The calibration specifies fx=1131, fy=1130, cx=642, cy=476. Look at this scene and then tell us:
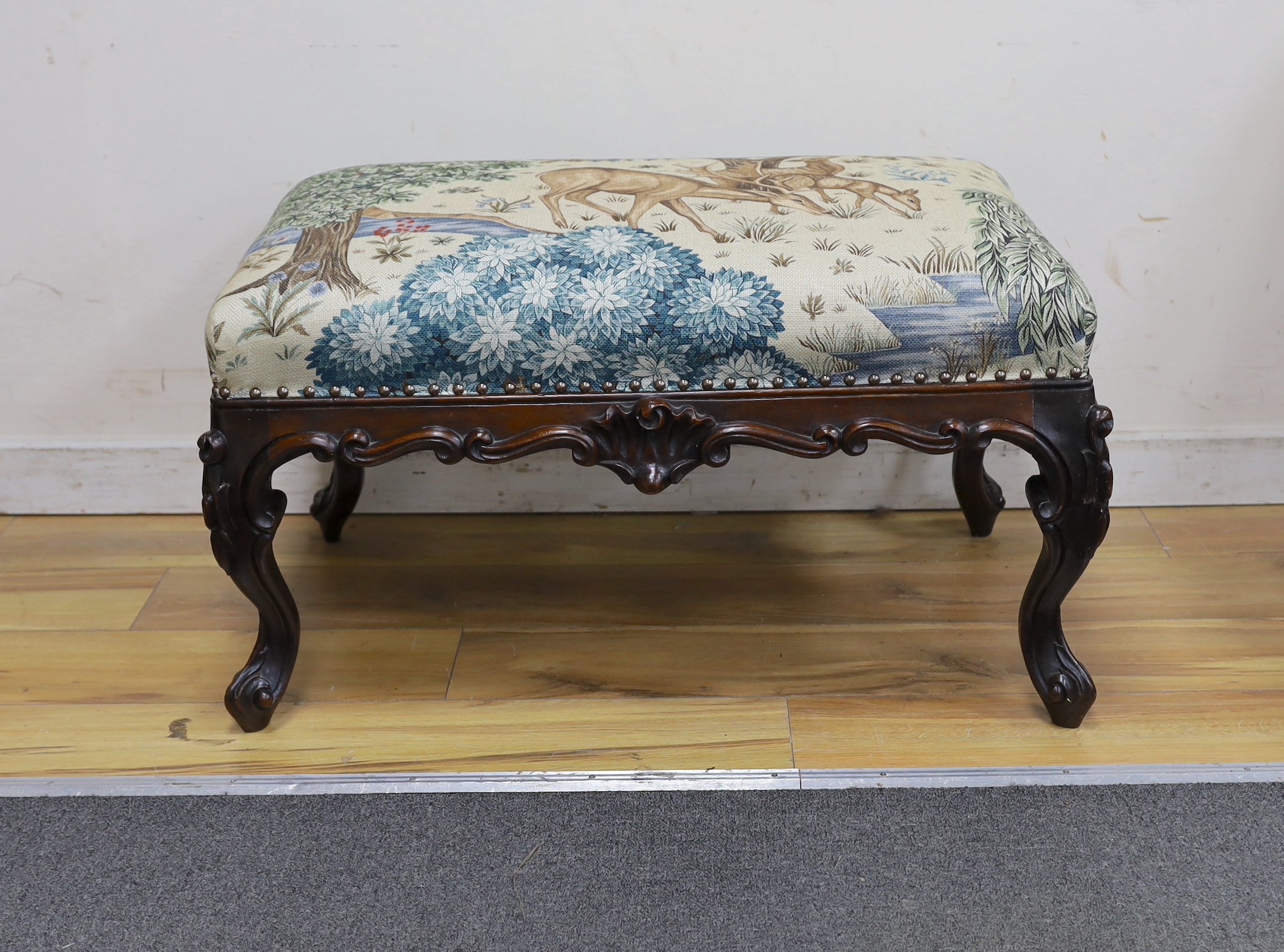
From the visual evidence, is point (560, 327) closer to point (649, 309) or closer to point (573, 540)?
point (649, 309)

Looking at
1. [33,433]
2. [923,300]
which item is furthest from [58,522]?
[923,300]

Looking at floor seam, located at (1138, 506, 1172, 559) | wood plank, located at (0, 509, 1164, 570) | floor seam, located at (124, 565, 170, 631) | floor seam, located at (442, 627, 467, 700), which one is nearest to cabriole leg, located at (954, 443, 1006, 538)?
wood plank, located at (0, 509, 1164, 570)

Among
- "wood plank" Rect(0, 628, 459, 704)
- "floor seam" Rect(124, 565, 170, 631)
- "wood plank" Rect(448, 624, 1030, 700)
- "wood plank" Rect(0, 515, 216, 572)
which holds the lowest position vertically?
"wood plank" Rect(0, 515, 216, 572)

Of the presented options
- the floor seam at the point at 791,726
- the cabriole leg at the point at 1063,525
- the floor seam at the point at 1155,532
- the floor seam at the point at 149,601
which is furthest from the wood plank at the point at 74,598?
the floor seam at the point at 1155,532

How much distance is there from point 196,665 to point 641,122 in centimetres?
80

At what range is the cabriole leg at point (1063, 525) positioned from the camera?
3.16 feet

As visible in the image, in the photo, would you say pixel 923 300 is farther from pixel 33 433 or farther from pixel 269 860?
pixel 33 433

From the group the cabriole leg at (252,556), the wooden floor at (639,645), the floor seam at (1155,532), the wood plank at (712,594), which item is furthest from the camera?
the floor seam at (1155,532)

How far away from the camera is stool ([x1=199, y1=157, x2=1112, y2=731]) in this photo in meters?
0.93

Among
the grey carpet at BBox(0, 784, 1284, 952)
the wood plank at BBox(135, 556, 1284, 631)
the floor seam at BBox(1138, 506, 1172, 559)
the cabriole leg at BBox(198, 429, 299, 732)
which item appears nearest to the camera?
the grey carpet at BBox(0, 784, 1284, 952)

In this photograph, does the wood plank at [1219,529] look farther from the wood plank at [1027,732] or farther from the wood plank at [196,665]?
the wood plank at [196,665]

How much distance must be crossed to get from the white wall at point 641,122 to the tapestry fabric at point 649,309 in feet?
1.36

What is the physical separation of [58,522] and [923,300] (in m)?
1.20

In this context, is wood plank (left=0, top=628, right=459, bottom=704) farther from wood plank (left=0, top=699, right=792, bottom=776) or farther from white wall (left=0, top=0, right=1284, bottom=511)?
white wall (left=0, top=0, right=1284, bottom=511)
